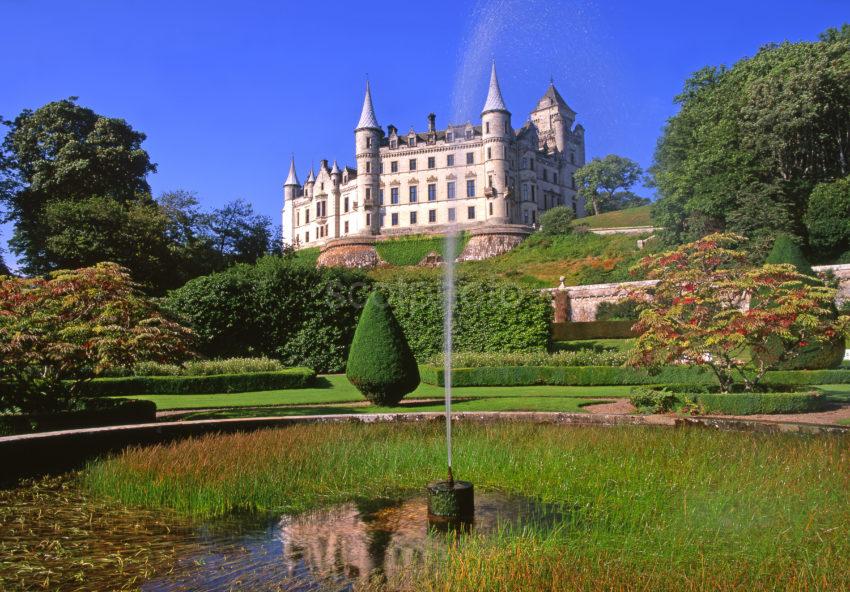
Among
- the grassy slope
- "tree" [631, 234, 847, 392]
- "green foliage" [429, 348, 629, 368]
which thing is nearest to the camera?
"tree" [631, 234, 847, 392]

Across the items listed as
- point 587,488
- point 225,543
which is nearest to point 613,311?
point 587,488

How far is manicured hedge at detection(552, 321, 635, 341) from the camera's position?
28980mm

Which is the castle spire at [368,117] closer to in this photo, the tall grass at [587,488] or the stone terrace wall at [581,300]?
the stone terrace wall at [581,300]

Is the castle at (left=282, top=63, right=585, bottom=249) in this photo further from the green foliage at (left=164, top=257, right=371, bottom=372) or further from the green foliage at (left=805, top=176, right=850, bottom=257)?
the green foliage at (left=164, top=257, right=371, bottom=372)

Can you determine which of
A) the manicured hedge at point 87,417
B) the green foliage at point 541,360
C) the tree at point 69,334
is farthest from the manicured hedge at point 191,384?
the manicured hedge at point 87,417

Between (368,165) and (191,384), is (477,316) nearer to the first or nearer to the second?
(191,384)

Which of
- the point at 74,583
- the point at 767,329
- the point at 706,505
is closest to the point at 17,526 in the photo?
the point at 74,583

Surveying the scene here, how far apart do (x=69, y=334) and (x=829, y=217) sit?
35.9 metres

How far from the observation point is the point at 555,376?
59.3 ft

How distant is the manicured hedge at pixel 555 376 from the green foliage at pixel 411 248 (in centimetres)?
4165

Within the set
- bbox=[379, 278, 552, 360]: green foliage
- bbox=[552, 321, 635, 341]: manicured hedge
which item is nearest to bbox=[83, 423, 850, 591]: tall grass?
bbox=[379, 278, 552, 360]: green foliage

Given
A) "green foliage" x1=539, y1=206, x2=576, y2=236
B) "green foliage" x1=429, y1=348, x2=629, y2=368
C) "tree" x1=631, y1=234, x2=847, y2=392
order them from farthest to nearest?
"green foliage" x1=539, y1=206, x2=576, y2=236
"green foliage" x1=429, y1=348, x2=629, y2=368
"tree" x1=631, y1=234, x2=847, y2=392

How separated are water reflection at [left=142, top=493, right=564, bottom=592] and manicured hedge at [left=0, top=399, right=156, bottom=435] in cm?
626

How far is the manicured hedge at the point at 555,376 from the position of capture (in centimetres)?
1744
